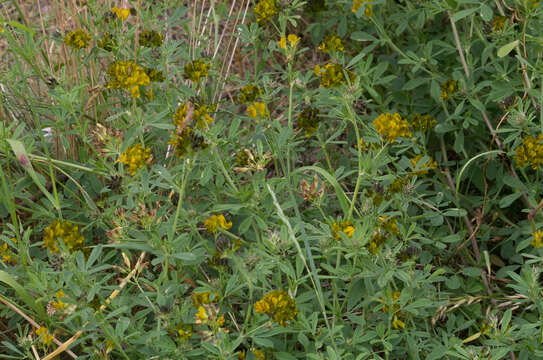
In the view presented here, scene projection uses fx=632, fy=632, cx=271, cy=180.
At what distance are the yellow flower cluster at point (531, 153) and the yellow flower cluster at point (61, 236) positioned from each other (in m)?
1.53

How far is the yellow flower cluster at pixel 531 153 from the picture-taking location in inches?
87.1

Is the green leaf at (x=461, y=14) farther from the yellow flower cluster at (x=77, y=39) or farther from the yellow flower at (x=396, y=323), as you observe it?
the yellow flower cluster at (x=77, y=39)

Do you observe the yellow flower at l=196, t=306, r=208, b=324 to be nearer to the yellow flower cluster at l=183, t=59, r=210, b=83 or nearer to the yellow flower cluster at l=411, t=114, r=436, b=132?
the yellow flower cluster at l=183, t=59, r=210, b=83

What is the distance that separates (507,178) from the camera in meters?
2.63

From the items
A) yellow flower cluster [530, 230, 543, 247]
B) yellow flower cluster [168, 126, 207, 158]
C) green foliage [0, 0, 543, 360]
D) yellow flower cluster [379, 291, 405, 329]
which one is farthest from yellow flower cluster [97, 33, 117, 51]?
yellow flower cluster [530, 230, 543, 247]

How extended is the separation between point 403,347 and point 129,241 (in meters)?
0.98

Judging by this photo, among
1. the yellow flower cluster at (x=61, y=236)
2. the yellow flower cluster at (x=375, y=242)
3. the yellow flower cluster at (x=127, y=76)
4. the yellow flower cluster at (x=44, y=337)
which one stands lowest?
the yellow flower cluster at (x=44, y=337)

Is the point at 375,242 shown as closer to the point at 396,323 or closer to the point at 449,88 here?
the point at 396,323

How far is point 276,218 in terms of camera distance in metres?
2.12

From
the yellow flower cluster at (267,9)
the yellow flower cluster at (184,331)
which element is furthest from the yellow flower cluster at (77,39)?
the yellow flower cluster at (184,331)

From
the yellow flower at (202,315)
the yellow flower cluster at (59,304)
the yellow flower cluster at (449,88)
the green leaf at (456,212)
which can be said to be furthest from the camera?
the yellow flower cluster at (449,88)

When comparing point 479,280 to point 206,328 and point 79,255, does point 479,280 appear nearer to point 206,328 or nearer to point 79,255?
point 206,328

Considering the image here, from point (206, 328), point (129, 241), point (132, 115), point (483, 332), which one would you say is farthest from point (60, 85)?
point (483, 332)

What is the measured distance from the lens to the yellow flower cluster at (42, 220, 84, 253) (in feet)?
6.11
